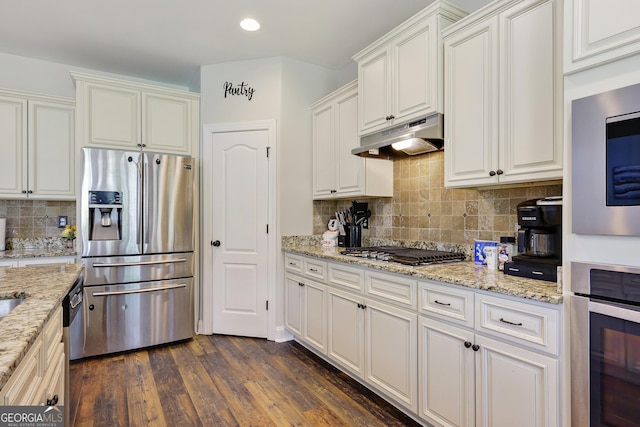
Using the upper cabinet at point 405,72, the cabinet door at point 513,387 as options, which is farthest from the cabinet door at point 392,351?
the upper cabinet at point 405,72

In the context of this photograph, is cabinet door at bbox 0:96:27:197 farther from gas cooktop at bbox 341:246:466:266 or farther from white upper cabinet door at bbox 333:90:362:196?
gas cooktop at bbox 341:246:466:266

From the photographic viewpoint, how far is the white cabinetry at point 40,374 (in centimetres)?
90

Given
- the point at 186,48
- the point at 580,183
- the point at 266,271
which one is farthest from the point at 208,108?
the point at 580,183

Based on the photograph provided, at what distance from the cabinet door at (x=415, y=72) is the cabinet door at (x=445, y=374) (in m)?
1.29

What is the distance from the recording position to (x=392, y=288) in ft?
7.00

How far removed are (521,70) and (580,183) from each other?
29.9 inches

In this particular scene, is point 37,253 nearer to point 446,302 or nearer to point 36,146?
point 36,146

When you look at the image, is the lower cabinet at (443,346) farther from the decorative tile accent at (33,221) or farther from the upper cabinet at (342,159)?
the decorative tile accent at (33,221)

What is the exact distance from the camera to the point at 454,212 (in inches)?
100

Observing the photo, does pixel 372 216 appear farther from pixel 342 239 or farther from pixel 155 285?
pixel 155 285

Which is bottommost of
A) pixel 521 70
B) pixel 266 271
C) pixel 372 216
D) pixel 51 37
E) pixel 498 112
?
pixel 266 271

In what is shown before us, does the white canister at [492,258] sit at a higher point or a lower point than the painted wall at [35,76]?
lower

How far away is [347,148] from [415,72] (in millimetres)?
948

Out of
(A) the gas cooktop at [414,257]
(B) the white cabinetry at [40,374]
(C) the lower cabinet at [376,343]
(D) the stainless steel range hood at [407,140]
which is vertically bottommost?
(C) the lower cabinet at [376,343]
